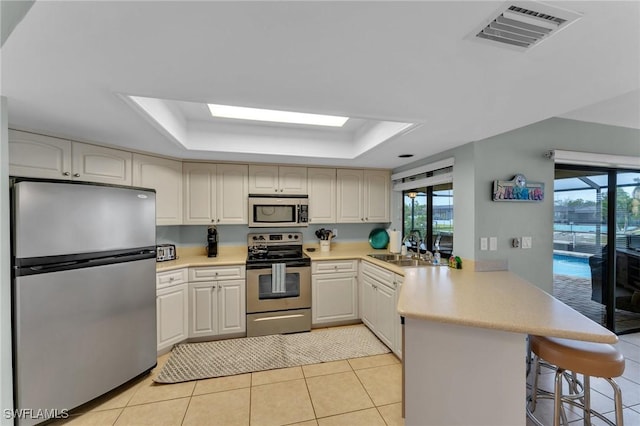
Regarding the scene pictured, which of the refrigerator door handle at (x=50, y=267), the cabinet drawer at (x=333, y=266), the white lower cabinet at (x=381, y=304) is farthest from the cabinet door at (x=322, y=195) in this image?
the refrigerator door handle at (x=50, y=267)

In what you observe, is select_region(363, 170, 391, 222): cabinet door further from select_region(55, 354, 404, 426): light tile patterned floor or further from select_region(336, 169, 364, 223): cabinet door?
select_region(55, 354, 404, 426): light tile patterned floor

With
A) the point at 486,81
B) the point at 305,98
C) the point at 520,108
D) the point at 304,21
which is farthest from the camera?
the point at 520,108

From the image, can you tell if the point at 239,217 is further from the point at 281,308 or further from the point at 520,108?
the point at 520,108

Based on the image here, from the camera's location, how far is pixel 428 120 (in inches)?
72.8

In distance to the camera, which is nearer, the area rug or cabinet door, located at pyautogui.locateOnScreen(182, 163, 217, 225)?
the area rug

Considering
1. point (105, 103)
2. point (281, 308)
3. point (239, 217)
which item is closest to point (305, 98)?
point (105, 103)

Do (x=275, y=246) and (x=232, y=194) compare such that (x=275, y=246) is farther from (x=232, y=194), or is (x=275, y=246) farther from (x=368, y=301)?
(x=368, y=301)

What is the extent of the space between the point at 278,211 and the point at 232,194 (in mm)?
635

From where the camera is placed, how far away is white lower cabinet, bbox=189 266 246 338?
9.35ft

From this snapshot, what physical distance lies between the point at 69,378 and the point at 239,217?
203 cm

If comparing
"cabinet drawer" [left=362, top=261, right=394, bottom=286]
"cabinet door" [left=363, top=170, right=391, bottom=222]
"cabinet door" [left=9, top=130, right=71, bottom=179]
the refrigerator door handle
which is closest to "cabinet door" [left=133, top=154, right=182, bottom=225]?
"cabinet door" [left=9, top=130, right=71, bottom=179]

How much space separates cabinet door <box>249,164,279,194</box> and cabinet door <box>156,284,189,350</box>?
4.70 feet

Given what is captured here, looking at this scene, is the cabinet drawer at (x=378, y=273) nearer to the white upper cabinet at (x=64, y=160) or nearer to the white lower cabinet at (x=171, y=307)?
the white lower cabinet at (x=171, y=307)

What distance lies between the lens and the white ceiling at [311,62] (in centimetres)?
88
